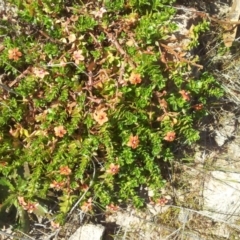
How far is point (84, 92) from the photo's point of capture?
3.58m

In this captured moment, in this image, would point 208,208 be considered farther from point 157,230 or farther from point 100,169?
point 100,169

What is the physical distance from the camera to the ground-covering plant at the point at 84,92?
3.48m

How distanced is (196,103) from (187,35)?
65cm

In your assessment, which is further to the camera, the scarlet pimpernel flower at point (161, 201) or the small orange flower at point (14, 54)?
the scarlet pimpernel flower at point (161, 201)

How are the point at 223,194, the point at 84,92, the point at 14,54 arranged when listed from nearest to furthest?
the point at 14,54 < the point at 84,92 < the point at 223,194

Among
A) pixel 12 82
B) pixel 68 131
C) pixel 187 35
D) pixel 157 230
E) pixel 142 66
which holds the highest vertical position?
pixel 187 35

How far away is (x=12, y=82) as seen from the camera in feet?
11.6

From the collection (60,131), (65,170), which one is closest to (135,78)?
(60,131)

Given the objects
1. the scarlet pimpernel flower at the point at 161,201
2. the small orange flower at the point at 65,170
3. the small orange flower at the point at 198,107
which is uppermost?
the small orange flower at the point at 198,107

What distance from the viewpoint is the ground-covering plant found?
11.4 ft

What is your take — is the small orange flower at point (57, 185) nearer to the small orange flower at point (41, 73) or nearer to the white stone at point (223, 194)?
the small orange flower at point (41, 73)

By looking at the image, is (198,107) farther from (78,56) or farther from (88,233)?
(88,233)

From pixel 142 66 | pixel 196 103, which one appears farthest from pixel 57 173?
pixel 196 103

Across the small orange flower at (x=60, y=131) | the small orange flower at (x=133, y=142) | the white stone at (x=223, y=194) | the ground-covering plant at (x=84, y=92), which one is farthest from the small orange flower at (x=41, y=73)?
the white stone at (x=223, y=194)
